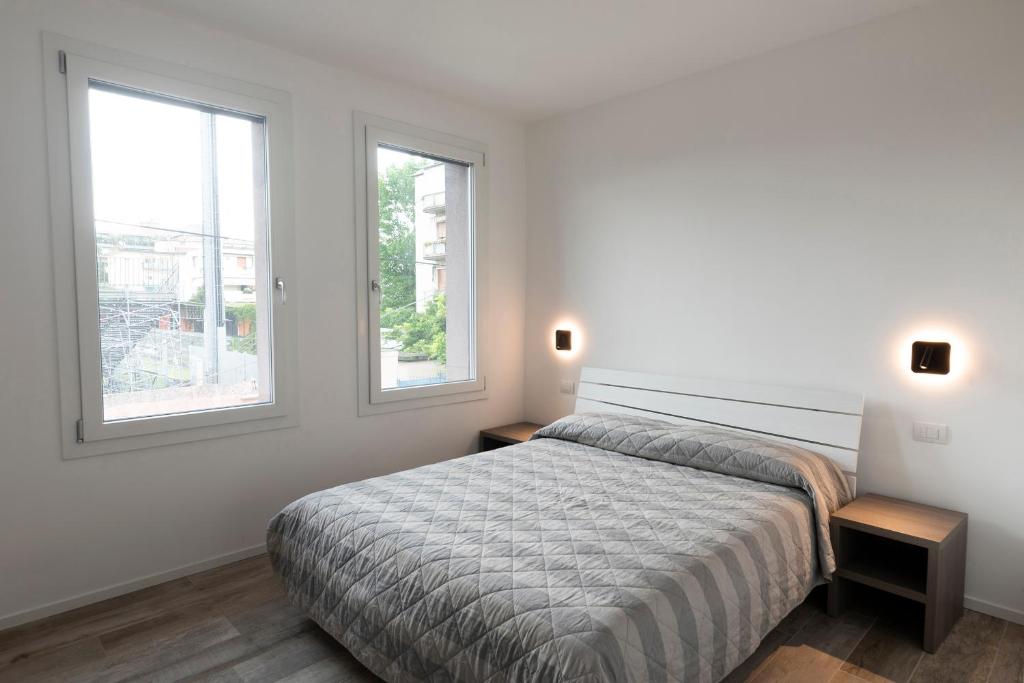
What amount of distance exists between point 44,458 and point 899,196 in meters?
3.86

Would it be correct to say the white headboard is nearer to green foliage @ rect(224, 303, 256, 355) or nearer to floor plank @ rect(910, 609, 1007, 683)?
floor plank @ rect(910, 609, 1007, 683)

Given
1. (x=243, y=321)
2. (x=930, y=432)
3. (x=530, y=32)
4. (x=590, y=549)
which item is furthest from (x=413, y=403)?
(x=930, y=432)

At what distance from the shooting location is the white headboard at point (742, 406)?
2.82 m

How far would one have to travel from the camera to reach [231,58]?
9.62 ft

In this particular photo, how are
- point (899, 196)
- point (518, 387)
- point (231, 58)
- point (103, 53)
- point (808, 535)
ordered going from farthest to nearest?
point (518, 387) → point (231, 58) → point (899, 196) → point (103, 53) → point (808, 535)

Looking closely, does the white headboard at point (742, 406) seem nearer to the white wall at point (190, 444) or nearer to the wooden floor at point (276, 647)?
the wooden floor at point (276, 647)

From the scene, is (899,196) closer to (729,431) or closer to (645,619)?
(729,431)

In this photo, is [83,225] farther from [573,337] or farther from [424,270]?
[573,337]

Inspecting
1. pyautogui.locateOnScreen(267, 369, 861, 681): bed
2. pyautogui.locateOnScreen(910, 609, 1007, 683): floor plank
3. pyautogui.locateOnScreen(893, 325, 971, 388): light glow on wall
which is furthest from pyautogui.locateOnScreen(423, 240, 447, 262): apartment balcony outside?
pyautogui.locateOnScreen(910, 609, 1007, 683): floor plank

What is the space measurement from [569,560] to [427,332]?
2.25m

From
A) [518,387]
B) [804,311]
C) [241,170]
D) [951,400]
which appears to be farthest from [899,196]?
[241,170]

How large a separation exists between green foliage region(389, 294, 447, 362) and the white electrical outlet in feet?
8.58

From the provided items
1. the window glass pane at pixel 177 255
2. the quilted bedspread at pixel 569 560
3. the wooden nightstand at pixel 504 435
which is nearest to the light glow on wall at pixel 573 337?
the wooden nightstand at pixel 504 435

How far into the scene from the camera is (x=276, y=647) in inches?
91.0
